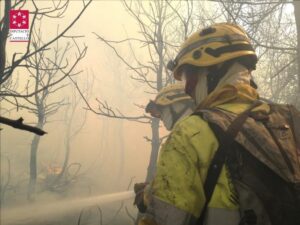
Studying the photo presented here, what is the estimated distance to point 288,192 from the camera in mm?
1518

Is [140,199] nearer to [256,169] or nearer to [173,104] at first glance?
[256,169]

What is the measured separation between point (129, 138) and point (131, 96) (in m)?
5.19

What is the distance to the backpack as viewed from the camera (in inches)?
58.9

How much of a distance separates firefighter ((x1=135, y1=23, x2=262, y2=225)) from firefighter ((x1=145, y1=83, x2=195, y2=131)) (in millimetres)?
1858

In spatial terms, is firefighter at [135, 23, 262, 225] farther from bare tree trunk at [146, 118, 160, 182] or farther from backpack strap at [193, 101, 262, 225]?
bare tree trunk at [146, 118, 160, 182]

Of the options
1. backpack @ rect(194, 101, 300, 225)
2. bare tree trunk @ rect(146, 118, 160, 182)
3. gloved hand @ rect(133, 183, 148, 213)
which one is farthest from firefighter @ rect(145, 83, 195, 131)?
bare tree trunk @ rect(146, 118, 160, 182)

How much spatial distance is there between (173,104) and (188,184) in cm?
229

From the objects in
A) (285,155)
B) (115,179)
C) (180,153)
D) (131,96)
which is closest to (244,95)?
(285,155)

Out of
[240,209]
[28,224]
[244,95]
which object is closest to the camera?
[240,209]

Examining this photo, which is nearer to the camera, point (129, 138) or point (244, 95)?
point (244, 95)

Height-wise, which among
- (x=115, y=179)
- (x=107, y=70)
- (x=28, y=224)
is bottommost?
(x=115, y=179)

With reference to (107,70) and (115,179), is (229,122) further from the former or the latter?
(107,70)

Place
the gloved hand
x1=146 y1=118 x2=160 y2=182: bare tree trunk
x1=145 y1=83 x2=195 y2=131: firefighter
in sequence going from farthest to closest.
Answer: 1. x1=146 y1=118 x2=160 y2=182: bare tree trunk
2. x1=145 y1=83 x2=195 y2=131: firefighter
3. the gloved hand

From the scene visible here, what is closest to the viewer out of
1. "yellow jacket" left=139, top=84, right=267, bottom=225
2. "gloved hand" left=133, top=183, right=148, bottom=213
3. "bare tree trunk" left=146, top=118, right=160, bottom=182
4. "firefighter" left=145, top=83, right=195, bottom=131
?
"yellow jacket" left=139, top=84, right=267, bottom=225
